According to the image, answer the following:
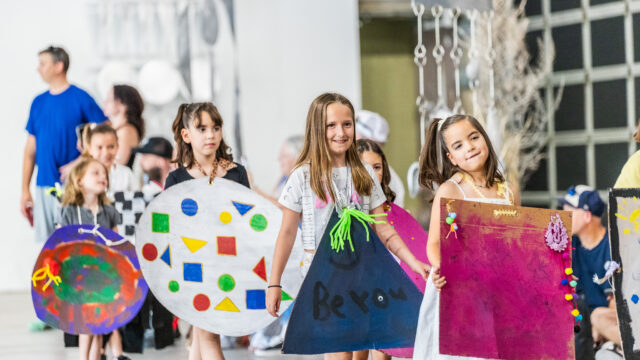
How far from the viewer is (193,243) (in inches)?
119

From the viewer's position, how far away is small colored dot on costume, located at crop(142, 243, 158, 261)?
303 centimetres

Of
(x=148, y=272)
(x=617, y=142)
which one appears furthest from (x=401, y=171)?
(x=148, y=272)

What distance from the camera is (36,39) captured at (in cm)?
711

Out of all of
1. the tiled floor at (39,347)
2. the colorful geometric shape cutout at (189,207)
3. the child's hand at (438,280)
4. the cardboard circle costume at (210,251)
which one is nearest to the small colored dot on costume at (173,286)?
the cardboard circle costume at (210,251)

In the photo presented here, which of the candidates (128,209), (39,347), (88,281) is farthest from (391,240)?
(39,347)

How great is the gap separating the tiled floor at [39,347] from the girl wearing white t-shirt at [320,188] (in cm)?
136

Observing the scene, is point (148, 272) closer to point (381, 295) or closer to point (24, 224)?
point (381, 295)

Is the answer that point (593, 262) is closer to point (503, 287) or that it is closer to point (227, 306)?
point (503, 287)

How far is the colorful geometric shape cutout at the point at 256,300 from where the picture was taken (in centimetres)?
297

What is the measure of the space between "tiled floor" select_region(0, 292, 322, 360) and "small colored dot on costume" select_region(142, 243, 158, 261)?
3.84ft

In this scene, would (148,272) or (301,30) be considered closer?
(148,272)

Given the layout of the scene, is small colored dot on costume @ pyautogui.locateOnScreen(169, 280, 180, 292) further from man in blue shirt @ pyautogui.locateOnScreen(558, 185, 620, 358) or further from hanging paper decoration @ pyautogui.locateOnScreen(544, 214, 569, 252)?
man in blue shirt @ pyautogui.locateOnScreen(558, 185, 620, 358)

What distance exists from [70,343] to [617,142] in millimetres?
4499

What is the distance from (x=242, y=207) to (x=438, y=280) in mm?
824
